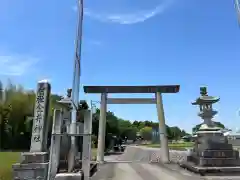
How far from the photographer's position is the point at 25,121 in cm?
3788

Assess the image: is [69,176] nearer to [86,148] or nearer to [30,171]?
[86,148]

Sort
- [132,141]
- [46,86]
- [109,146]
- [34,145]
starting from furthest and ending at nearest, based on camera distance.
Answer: [132,141]
[109,146]
[46,86]
[34,145]

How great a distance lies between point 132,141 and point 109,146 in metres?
30.7

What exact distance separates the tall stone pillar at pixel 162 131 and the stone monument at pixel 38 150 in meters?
9.90

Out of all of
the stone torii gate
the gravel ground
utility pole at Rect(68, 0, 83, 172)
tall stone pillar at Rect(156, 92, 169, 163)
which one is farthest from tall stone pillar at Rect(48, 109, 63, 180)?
the gravel ground

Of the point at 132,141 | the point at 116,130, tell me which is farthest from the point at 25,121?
the point at 132,141

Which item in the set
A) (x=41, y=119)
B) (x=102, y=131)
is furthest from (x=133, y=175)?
(x=102, y=131)

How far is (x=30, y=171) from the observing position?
10.2m

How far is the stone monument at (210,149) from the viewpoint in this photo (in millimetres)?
12500

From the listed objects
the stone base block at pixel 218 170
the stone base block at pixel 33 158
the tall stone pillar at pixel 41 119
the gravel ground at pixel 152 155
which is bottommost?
the gravel ground at pixel 152 155

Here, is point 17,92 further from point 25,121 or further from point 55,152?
point 55,152

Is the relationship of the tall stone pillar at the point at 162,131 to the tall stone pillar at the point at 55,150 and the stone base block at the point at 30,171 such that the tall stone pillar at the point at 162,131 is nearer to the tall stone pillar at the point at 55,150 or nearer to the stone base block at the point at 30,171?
the stone base block at the point at 30,171

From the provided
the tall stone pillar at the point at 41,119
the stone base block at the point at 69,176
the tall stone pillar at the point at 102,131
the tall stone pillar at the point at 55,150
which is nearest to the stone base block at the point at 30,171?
the tall stone pillar at the point at 41,119

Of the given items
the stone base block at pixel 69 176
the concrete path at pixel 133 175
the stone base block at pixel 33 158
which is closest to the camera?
the stone base block at pixel 69 176
